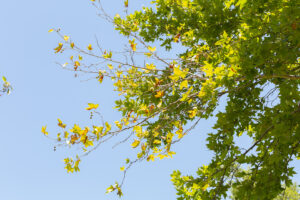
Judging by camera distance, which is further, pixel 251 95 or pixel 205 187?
pixel 251 95

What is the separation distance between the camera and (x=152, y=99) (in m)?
4.31

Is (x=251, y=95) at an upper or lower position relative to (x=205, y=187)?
Answer: upper

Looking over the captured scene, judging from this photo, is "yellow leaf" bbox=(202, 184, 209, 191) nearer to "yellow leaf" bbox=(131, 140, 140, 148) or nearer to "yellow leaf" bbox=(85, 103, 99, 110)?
"yellow leaf" bbox=(131, 140, 140, 148)

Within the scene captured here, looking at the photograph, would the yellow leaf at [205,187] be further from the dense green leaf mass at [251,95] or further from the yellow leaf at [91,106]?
the yellow leaf at [91,106]

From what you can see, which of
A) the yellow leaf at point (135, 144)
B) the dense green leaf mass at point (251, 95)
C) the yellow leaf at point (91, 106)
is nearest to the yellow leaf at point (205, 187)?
the dense green leaf mass at point (251, 95)

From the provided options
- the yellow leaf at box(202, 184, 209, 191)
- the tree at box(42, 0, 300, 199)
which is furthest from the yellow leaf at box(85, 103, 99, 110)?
the yellow leaf at box(202, 184, 209, 191)

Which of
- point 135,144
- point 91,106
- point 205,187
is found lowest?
point 205,187

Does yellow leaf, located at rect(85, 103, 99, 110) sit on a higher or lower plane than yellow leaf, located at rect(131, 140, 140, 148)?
higher

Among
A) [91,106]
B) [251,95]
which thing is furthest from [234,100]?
[91,106]

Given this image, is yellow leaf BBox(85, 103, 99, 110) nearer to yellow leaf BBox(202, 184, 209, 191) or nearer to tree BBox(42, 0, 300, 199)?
Result: tree BBox(42, 0, 300, 199)

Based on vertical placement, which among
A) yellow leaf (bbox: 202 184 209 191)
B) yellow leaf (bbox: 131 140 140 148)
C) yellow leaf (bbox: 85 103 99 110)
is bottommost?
yellow leaf (bbox: 202 184 209 191)

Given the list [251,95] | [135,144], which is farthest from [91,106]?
[251,95]

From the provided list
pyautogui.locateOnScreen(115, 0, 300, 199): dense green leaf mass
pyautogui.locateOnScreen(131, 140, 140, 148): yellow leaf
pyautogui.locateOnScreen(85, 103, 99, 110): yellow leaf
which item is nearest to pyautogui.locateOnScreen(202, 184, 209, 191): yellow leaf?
pyautogui.locateOnScreen(115, 0, 300, 199): dense green leaf mass

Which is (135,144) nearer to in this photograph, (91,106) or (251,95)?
(91,106)
